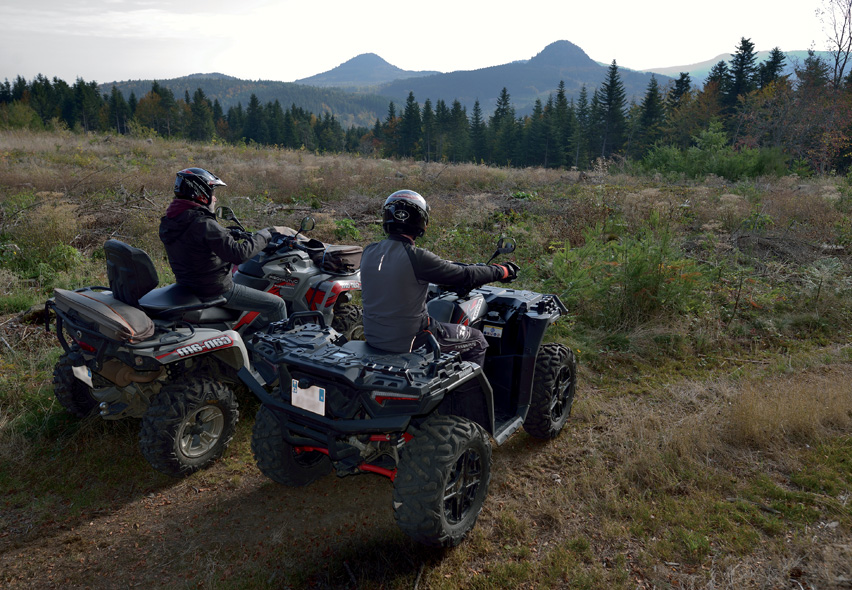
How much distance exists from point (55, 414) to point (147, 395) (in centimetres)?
122

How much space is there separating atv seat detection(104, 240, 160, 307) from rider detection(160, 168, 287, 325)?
427 millimetres

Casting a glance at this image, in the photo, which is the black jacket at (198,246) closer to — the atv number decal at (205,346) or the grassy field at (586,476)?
the atv number decal at (205,346)

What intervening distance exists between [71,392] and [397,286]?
10.5 ft

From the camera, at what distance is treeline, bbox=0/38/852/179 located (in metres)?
27.4

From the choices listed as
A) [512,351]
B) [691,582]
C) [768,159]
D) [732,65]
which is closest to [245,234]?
[512,351]

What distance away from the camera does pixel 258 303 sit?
4.80 meters

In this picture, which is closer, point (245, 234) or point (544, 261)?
point (245, 234)

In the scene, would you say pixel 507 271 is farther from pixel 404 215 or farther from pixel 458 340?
pixel 404 215

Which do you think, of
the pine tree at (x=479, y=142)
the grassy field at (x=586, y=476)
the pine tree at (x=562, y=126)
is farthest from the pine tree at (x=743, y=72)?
the grassy field at (x=586, y=476)

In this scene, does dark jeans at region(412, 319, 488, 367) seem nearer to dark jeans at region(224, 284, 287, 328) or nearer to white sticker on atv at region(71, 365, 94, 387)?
dark jeans at region(224, 284, 287, 328)

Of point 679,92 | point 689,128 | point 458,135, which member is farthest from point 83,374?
point 458,135

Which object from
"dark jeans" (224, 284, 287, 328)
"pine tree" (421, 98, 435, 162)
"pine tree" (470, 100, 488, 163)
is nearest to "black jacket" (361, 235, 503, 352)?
"dark jeans" (224, 284, 287, 328)

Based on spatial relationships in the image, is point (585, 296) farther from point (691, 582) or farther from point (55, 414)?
point (55, 414)

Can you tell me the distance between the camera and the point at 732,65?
162 feet
